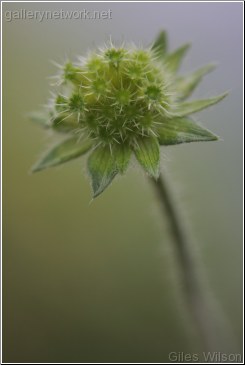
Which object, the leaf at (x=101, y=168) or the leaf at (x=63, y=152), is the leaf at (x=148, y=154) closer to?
the leaf at (x=101, y=168)

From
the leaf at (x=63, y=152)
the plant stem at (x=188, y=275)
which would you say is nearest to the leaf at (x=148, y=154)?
the leaf at (x=63, y=152)

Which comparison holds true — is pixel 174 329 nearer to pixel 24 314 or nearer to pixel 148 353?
pixel 148 353

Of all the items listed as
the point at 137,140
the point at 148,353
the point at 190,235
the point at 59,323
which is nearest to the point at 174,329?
the point at 148,353

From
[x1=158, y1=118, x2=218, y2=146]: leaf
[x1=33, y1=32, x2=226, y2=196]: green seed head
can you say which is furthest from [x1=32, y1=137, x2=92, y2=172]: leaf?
[x1=158, y1=118, x2=218, y2=146]: leaf

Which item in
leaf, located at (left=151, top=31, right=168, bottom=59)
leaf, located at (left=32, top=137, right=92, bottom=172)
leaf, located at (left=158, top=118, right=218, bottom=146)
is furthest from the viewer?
leaf, located at (left=151, top=31, right=168, bottom=59)

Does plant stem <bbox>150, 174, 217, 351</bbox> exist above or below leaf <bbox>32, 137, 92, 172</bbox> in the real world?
below

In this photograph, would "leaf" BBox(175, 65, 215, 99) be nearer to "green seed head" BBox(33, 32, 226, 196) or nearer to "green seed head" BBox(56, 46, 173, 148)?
"green seed head" BBox(33, 32, 226, 196)

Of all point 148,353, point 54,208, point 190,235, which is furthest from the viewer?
point 54,208
